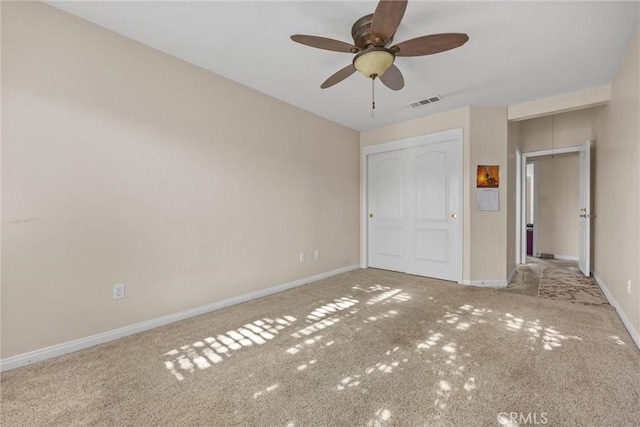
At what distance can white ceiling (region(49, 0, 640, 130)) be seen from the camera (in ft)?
6.67

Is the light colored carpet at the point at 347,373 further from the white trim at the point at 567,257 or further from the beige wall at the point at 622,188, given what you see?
the white trim at the point at 567,257

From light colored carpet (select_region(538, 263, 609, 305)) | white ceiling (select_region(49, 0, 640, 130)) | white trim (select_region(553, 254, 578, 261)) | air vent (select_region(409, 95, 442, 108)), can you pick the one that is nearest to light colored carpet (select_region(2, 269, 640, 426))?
light colored carpet (select_region(538, 263, 609, 305))

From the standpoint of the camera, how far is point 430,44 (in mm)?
1933

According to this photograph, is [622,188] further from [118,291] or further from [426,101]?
[118,291]

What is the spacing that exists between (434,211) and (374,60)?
9.44 ft

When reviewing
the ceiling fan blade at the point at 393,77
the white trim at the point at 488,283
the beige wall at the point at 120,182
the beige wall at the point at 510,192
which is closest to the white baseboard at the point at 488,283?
the white trim at the point at 488,283

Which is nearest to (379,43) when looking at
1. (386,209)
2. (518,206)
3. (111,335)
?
(111,335)

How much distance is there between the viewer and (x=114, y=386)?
1712 mm

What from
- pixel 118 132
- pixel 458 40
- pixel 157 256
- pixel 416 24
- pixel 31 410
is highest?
pixel 416 24

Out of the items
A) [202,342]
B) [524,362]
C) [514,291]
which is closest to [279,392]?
[202,342]

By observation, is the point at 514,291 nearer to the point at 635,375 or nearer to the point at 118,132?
the point at 635,375

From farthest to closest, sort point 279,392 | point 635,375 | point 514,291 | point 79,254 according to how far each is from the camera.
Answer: point 514,291
point 79,254
point 635,375
point 279,392

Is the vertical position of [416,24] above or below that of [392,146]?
above

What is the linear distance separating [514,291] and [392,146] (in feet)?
9.04
